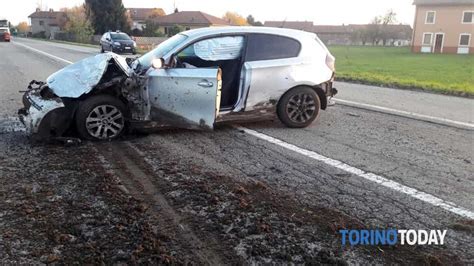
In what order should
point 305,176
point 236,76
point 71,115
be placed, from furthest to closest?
point 236,76, point 71,115, point 305,176

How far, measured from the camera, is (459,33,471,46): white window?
170 feet

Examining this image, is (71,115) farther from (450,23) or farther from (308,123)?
(450,23)

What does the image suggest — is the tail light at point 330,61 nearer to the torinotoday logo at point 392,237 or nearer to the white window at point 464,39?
the torinotoday logo at point 392,237

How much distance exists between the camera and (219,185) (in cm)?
445

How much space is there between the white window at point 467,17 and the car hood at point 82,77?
55870 millimetres

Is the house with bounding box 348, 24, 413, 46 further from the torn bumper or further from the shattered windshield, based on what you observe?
the torn bumper

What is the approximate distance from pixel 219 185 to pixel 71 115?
259 cm

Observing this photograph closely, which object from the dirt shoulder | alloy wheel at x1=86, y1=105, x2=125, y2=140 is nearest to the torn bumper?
alloy wheel at x1=86, y1=105, x2=125, y2=140

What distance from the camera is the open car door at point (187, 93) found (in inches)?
235

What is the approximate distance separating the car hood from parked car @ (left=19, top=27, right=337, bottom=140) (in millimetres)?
13

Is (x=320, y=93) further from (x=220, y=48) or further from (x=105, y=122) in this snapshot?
(x=105, y=122)

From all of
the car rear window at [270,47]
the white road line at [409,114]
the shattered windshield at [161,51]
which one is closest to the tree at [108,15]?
the white road line at [409,114]

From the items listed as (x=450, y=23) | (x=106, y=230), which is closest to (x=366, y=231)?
(x=106, y=230)

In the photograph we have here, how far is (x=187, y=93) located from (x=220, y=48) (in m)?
1.03
